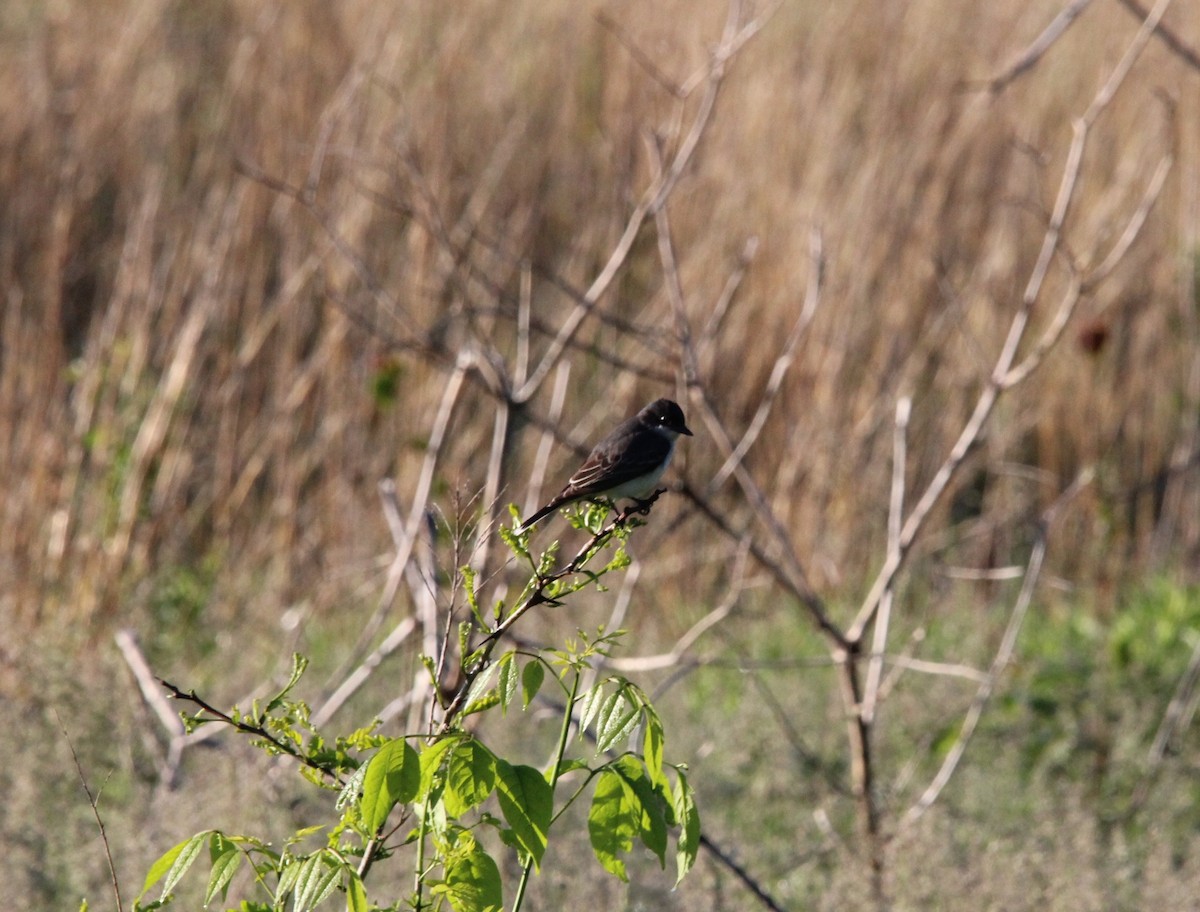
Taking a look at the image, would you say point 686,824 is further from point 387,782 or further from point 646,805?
point 387,782

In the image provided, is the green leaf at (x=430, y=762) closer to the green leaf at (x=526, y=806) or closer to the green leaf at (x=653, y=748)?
the green leaf at (x=526, y=806)

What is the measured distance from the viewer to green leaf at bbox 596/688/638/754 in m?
1.79

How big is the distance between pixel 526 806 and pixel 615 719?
149 millimetres

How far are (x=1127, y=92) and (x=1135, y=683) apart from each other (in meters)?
4.32

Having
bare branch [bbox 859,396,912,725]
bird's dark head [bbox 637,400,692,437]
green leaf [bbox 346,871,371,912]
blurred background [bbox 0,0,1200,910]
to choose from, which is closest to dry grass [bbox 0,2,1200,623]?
blurred background [bbox 0,0,1200,910]

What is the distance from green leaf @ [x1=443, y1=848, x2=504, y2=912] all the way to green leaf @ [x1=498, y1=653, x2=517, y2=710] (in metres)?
0.23

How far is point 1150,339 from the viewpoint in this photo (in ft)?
23.2

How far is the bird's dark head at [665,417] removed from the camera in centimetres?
388

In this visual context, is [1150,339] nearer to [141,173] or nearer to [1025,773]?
[1025,773]

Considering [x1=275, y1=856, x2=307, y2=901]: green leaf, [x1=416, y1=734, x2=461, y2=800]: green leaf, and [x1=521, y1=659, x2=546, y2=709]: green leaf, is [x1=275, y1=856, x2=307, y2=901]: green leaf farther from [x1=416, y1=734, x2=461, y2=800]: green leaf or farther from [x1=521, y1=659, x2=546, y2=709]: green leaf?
[x1=521, y1=659, x2=546, y2=709]: green leaf

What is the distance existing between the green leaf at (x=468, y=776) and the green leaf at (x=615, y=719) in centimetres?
14

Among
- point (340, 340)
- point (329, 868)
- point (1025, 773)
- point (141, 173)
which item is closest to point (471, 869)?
point (329, 868)

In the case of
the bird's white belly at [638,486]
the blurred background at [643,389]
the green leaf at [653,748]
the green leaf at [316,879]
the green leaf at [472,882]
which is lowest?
the green leaf at [316,879]

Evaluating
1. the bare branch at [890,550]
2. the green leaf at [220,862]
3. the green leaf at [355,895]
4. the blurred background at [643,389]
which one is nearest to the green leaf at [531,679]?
the green leaf at [355,895]
